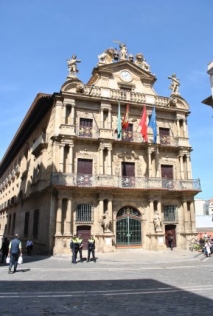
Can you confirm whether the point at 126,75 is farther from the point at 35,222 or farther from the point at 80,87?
the point at 35,222

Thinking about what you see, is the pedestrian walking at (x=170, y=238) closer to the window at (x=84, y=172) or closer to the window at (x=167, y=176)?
the window at (x=167, y=176)

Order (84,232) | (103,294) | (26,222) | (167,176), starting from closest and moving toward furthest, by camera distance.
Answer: (103,294)
(84,232)
(167,176)
(26,222)

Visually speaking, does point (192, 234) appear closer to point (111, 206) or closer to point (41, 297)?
point (111, 206)

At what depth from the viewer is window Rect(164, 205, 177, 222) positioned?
2497 cm

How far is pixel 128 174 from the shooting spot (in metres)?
24.9

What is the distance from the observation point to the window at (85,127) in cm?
2414

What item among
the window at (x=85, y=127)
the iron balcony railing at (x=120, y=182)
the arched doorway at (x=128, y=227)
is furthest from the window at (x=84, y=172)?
the arched doorway at (x=128, y=227)

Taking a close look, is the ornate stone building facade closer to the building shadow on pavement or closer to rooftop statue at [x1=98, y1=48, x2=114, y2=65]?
rooftop statue at [x1=98, y1=48, x2=114, y2=65]

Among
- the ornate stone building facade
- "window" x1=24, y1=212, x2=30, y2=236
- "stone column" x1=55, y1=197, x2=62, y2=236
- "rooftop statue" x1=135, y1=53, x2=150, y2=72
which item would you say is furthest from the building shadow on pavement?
"rooftop statue" x1=135, y1=53, x2=150, y2=72

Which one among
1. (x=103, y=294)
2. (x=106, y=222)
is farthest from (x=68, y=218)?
(x=103, y=294)

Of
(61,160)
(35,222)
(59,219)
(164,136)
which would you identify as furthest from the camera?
(164,136)

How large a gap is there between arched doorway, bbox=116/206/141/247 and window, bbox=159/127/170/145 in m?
6.82

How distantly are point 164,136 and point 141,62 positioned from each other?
783cm

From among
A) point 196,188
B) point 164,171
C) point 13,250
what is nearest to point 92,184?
point 164,171
